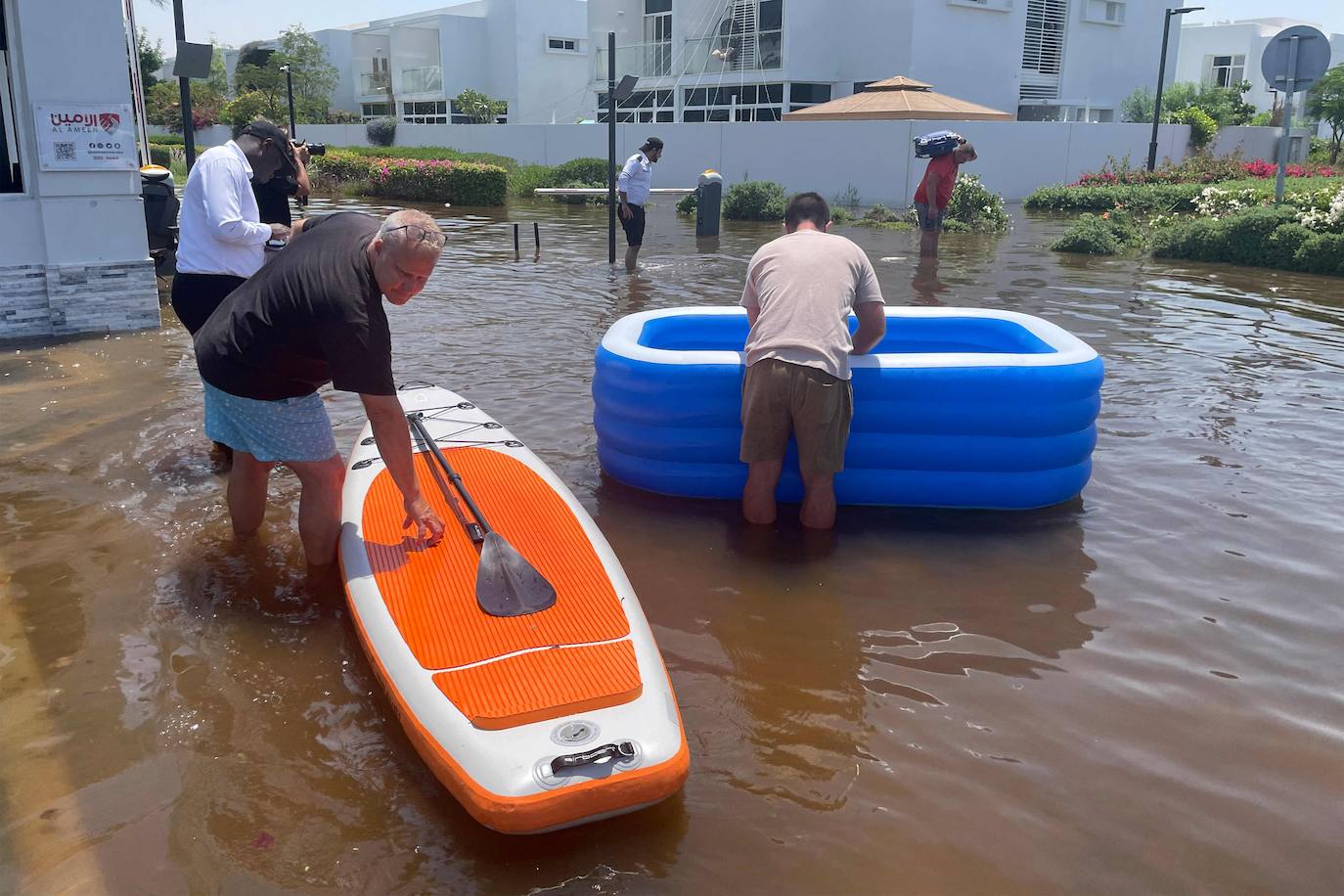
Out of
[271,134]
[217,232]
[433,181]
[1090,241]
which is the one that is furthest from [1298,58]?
[433,181]

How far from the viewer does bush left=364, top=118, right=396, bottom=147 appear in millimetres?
39312

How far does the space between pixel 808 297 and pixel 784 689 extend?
80.0 inches

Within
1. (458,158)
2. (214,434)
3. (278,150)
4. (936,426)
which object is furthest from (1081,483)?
(458,158)

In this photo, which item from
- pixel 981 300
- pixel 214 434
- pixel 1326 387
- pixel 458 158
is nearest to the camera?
pixel 214 434

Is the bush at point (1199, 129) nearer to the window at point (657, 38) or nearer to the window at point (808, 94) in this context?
the window at point (808, 94)

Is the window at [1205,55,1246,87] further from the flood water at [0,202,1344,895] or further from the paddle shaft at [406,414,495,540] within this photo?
the paddle shaft at [406,414,495,540]

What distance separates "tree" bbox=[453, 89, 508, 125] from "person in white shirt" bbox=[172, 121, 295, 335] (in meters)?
37.9

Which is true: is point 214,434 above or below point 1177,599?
above

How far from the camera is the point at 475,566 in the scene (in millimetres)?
3807

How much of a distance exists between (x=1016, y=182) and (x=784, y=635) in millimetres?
24295

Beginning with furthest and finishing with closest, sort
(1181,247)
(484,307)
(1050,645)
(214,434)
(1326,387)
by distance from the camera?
(1181,247), (484,307), (1326,387), (214,434), (1050,645)

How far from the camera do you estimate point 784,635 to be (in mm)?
4098

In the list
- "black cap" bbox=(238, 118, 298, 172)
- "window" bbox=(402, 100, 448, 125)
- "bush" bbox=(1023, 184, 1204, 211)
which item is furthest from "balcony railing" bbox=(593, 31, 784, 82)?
"black cap" bbox=(238, 118, 298, 172)

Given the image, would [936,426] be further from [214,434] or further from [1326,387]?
[1326,387]
